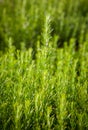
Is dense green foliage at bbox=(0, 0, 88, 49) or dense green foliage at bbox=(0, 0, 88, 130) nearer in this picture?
dense green foliage at bbox=(0, 0, 88, 130)

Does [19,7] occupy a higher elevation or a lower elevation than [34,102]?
higher

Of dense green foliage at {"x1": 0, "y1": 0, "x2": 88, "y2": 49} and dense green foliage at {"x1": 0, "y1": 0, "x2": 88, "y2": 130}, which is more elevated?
dense green foliage at {"x1": 0, "y1": 0, "x2": 88, "y2": 49}

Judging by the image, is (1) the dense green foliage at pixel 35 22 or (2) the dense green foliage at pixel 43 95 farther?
(1) the dense green foliage at pixel 35 22

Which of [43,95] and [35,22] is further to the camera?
[35,22]

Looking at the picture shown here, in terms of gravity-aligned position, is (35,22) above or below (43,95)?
above

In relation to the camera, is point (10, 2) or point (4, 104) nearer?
point (4, 104)

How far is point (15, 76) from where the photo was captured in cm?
230

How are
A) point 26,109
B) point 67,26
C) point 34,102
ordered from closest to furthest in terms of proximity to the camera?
point 26,109
point 34,102
point 67,26

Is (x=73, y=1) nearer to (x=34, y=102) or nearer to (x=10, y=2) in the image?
(x=10, y=2)

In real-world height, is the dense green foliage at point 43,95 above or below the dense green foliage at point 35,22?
below

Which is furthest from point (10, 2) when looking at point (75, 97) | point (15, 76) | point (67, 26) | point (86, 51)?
point (75, 97)

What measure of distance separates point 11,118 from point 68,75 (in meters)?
0.65

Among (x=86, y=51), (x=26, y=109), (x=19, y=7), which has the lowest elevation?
(x=26, y=109)

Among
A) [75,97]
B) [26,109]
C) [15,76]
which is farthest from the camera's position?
[15,76]
